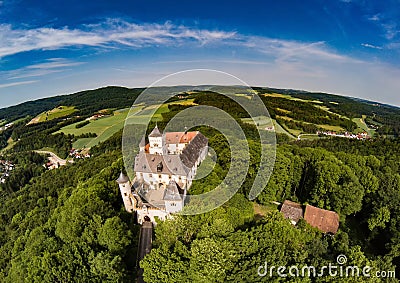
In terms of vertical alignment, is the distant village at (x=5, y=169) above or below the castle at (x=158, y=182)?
below

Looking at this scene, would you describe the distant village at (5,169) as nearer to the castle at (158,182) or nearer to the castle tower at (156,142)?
the castle tower at (156,142)

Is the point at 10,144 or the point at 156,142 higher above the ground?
the point at 156,142

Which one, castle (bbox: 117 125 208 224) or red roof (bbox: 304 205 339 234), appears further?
red roof (bbox: 304 205 339 234)

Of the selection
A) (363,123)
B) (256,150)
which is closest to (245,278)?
(256,150)

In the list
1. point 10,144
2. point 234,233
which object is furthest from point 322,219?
point 10,144

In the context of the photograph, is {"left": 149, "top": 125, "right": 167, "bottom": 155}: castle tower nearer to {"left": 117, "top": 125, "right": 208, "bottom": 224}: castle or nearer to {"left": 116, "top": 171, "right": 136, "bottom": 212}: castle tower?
{"left": 117, "top": 125, "right": 208, "bottom": 224}: castle

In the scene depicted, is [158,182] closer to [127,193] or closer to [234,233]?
[127,193]

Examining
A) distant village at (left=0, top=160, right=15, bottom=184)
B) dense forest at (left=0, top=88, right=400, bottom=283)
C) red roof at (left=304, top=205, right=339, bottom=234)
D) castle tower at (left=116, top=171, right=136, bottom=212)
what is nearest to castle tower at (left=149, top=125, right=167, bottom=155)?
dense forest at (left=0, top=88, right=400, bottom=283)

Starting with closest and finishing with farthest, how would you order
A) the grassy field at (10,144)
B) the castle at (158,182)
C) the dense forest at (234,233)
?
the dense forest at (234,233)
the castle at (158,182)
the grassy field at (10,144)

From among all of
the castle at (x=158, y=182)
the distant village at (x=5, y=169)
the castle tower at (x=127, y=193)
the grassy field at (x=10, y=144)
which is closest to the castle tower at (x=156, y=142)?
the castle at (x=158, y=182)
